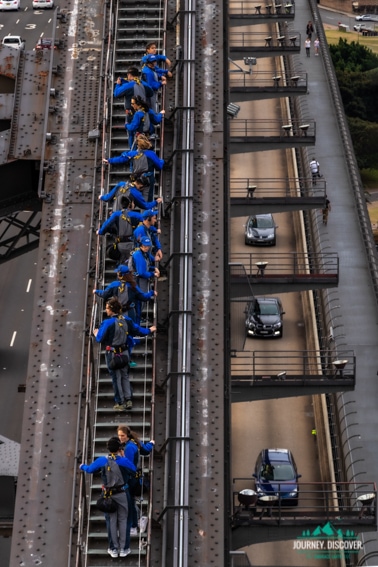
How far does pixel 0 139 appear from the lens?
159ft

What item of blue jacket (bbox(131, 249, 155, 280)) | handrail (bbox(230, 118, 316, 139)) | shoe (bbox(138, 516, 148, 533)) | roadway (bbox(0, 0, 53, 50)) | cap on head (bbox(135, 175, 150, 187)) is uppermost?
roadway (bbox(0, 0, 53, 50))

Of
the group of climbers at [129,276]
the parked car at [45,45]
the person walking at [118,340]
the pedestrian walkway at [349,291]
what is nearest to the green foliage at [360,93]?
the pedestrian walkway at [349,291]

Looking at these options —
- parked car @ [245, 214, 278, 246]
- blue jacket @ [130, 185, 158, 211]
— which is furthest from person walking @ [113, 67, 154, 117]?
parked car @ [245, 214, 278, 246]

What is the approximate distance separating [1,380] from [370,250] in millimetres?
17701

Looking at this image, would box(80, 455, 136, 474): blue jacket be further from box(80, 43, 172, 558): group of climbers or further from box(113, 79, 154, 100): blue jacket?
box(113, 79, 154, 100): blue jacket

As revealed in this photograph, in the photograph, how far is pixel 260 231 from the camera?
77312 mm

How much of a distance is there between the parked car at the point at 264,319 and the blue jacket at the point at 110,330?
1214 inches

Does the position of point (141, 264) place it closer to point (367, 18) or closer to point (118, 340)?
point (118, 340)

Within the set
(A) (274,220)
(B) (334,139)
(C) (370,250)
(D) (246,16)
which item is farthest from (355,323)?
(D) (246,16)

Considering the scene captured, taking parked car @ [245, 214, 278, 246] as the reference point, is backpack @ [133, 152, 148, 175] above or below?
below

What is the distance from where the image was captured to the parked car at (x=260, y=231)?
76.8 m

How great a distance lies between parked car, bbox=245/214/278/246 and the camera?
76.8 metres

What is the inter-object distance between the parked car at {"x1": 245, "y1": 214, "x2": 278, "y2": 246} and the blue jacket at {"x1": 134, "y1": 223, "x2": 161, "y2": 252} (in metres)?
36.5

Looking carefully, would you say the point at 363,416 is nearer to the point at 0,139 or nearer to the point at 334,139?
the point at 0,139
